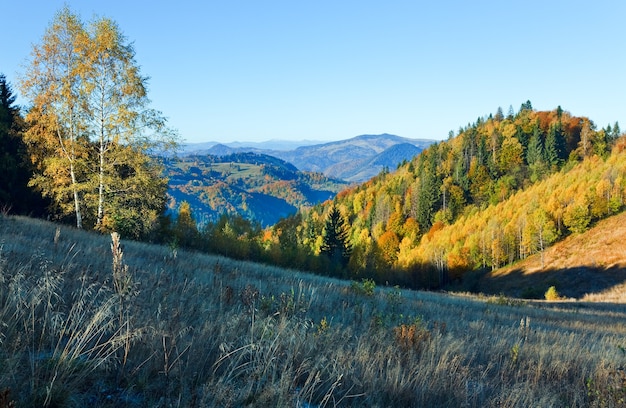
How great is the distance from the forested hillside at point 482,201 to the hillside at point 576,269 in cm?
357

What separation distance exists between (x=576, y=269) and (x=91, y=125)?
72.0 m

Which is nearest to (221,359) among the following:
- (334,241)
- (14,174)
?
(14,174)

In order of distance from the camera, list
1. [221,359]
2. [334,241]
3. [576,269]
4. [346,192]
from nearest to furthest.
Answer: [221,359], [576,269], [334,241], [346,192]

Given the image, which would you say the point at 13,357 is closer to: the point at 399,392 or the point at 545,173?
the point at 399,392

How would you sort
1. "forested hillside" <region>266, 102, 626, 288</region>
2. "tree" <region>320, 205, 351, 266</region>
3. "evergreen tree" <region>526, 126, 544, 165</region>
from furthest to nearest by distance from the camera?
"evergreen tree" <region>526, 126, 544, 165</region>
"forested hillside" <region>266, 102, 626, 288</region>
"tree" <region>320, 205, 351, 266</region>

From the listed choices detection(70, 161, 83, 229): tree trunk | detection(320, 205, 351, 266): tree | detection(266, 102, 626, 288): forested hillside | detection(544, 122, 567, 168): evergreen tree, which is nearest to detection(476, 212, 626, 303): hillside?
detection(266, 102, 626, 288): forested hillside

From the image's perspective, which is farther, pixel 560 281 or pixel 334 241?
pixel 334 241

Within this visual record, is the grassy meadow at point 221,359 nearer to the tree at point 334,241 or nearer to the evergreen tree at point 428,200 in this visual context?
the tree at point 334,241

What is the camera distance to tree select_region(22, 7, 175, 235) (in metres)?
16.9

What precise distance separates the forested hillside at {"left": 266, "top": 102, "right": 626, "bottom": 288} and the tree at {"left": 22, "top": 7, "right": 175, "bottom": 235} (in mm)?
48237

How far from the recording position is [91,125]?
56.7ft

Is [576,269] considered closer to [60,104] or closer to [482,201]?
[482,201]

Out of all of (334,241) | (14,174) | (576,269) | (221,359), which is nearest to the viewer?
(221,359)

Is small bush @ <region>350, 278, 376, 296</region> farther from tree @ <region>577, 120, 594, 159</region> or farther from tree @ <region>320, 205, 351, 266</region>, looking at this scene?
tree @ <region>577, 120, 594, 159</region>
